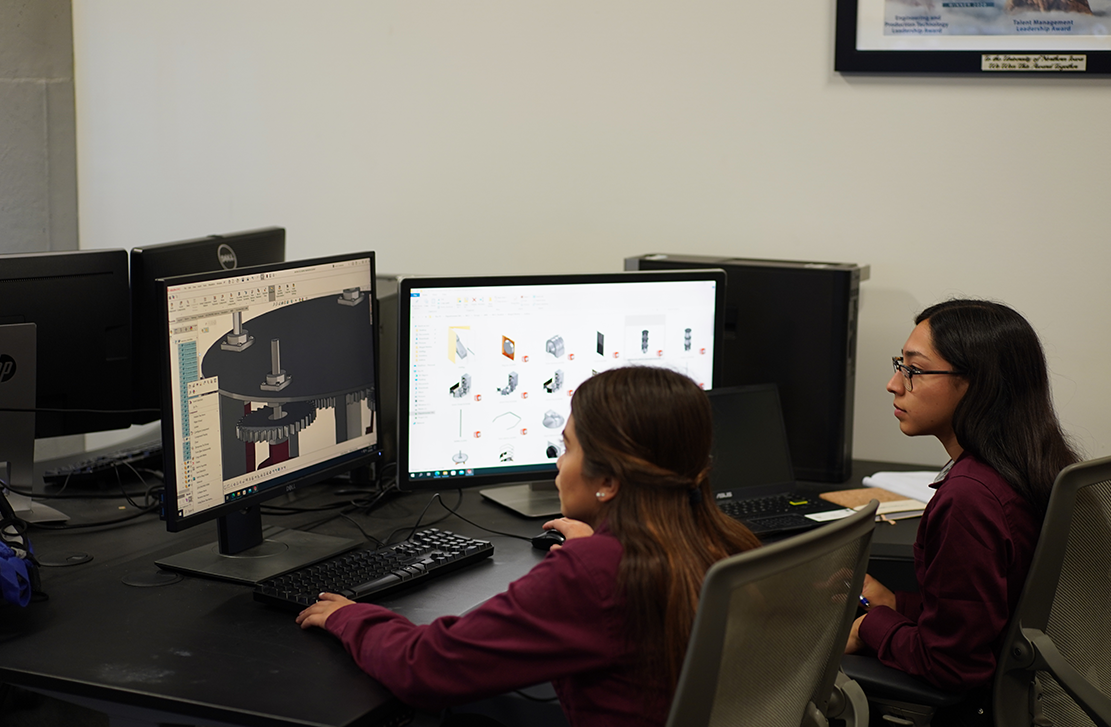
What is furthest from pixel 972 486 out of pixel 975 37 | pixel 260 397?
pixel 975 37

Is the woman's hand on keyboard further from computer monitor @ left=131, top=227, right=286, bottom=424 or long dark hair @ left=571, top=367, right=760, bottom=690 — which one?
computer monitor @ left=131, top=227, right=286, bottom=424

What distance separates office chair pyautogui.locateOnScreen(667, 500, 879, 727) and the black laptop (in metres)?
0.70

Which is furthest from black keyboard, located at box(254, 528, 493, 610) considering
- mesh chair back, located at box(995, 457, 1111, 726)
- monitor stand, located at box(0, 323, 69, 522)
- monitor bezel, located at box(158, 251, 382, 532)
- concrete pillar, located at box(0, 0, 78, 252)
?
concrete pillar, located at box(0, 0, 78, 252)

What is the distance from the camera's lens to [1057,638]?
152cm

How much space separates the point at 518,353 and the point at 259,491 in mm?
540

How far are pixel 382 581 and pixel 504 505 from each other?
1.64 ft

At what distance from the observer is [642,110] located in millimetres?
2545

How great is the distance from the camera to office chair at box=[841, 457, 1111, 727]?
1.44 metres

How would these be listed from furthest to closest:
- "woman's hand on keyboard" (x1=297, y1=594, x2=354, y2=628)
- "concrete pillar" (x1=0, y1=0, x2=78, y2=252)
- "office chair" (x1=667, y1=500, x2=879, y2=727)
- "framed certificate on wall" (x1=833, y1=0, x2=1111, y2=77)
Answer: "concrete pillar" (x1=0, y1=0, x2=78, y2=252) → "framed certificate on wall" (x1=833, y1=0, x2=1111, y2=77) → "woman's hand on keyboard" (x1=297, y1=594, x2=354, y2=628) → "office chair" (x1=667, y1=500, x2=879, y2=727)

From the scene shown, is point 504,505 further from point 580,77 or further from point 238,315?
point 580,77

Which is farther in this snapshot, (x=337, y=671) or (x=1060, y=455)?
(x=1060, y=455)

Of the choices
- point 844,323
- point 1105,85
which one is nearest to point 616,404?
point 844,323

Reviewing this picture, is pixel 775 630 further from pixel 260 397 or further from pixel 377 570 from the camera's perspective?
pixel 260 397

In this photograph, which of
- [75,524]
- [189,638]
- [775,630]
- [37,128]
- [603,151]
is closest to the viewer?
[775,630]
